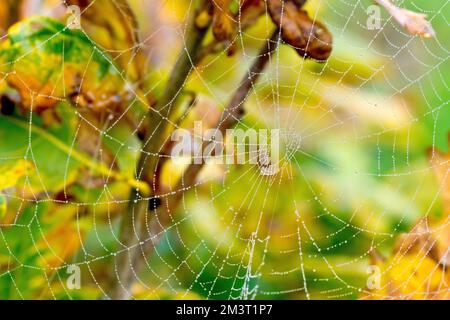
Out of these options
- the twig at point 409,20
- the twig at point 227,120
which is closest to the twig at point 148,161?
the twig at point 227,120

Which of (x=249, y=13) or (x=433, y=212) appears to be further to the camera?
(x=433, y=212)

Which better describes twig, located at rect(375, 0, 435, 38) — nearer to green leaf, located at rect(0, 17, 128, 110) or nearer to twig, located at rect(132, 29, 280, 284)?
twig, located at rect(132, 29, 280, 284)

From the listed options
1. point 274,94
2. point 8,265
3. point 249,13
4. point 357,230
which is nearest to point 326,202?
point 357,230

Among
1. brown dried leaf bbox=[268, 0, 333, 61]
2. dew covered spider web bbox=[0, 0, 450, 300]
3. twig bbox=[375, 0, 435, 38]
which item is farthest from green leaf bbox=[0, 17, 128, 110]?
twig bbox=[375, 0, 435, 38]

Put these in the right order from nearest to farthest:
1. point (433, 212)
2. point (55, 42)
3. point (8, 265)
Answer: point (55, 42) < point (8, 265) < point (433, 212)
